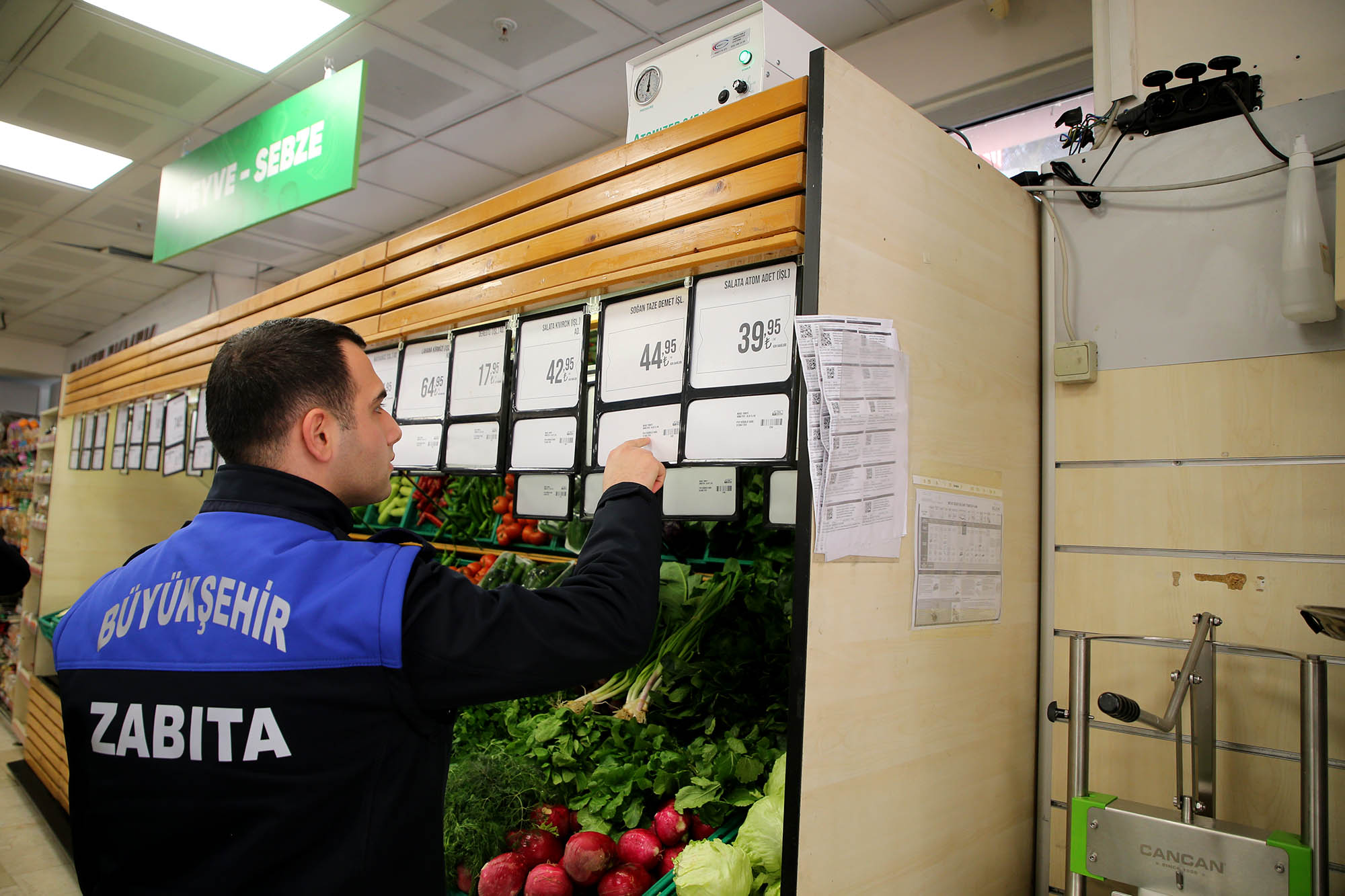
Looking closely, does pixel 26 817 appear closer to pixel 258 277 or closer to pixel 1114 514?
pixel 258 277

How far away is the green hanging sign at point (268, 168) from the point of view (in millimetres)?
3203

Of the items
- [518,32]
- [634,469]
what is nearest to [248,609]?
[634,469]

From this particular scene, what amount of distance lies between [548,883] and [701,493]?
37.6 inches

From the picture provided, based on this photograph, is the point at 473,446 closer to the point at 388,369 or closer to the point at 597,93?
the point at 388,369

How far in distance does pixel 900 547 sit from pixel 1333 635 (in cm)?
75

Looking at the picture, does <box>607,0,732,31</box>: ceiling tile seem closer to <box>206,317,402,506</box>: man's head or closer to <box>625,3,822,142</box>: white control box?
<box>625,3,822,142</box>: white control box

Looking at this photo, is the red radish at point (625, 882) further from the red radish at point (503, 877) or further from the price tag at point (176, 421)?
the price tag at point (176, 421)

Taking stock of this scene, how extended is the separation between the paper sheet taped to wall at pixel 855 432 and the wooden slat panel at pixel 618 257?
0.86 feet

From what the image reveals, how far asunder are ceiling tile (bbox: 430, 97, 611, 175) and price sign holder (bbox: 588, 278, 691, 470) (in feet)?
10.6

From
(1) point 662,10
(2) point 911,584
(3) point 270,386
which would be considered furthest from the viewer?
(1) point 662,10

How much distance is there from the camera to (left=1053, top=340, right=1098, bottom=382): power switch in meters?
2.14

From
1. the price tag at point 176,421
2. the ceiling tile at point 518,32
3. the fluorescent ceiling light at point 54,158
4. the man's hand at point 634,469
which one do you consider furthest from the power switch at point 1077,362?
the fluorescent ceiling light at point 54,158

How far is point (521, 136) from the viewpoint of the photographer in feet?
17.0

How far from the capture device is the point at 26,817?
498 cm
